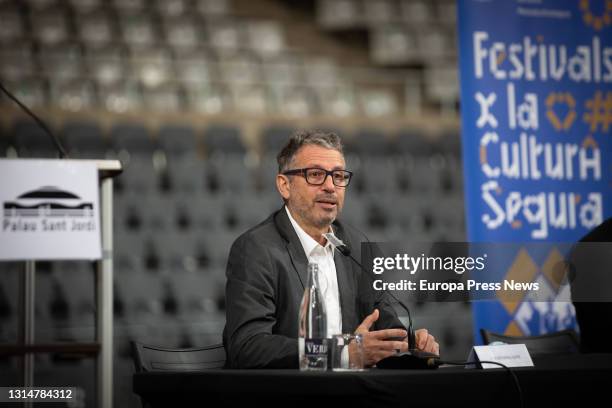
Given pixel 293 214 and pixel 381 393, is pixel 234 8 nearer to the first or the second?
pixel 293 214

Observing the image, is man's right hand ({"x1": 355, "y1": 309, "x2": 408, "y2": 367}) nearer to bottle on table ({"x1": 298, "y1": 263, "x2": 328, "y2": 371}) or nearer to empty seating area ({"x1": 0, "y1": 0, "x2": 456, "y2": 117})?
bottle on table ({"x1": 298, "y1": 263, "x2": 328, "y2": 371})

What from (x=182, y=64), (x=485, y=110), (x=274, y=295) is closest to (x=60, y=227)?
(x=274, y=295)

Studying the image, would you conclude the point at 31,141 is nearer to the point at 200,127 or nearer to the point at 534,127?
the point at 200,127

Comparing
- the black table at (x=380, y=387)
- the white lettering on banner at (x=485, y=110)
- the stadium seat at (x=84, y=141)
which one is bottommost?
the black table at (x=380, y=387)

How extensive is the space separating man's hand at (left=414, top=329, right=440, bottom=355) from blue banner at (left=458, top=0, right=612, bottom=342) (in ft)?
4.28

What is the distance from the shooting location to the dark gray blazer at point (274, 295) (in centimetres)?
195

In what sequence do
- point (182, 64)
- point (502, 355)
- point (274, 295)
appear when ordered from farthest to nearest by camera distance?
point (182, 64) < point (274, 295) < point (502, 355)

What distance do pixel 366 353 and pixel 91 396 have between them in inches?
124

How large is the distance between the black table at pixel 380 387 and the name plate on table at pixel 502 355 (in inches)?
6.0

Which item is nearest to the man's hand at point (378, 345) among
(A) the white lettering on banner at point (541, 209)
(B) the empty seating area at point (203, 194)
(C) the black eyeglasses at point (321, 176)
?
(C) the black eyeglasses at point (321, 176)

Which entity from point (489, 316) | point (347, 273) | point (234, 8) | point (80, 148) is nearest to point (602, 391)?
point (347, 273)

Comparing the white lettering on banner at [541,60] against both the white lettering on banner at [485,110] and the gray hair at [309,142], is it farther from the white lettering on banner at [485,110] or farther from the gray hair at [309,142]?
the gray hair at [309,142]

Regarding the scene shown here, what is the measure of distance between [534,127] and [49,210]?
6.47 ft

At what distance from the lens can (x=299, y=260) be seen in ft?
7.52
